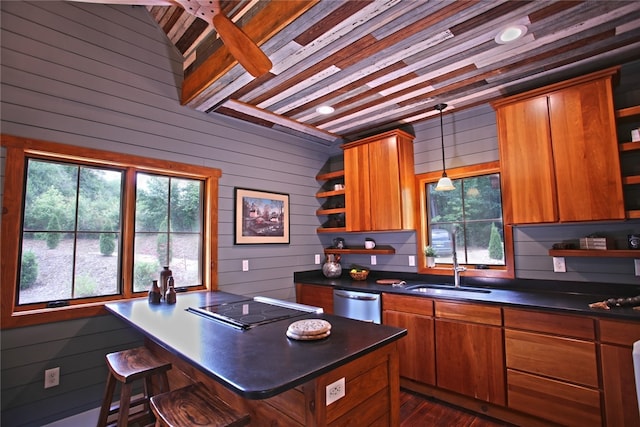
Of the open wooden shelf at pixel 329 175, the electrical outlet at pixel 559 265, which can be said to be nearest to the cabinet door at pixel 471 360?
the electrical outlet at pixel 559 265

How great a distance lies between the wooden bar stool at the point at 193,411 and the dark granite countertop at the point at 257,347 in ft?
0.83

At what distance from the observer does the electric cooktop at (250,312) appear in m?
1.85

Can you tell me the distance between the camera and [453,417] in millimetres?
2482

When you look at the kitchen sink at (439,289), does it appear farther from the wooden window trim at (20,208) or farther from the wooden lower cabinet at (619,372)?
the wooden window trim at (20,208)

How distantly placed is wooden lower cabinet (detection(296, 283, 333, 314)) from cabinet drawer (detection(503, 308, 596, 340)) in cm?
173

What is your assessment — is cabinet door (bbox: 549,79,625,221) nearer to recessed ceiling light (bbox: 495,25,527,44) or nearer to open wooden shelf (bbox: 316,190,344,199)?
recessed ceiling light (bbox: 495,25,527,44)

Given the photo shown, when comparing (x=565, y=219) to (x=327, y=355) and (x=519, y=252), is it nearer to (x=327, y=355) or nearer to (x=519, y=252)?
(x=519, y=252)

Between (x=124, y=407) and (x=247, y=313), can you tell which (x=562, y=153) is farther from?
(x=124, y=407)

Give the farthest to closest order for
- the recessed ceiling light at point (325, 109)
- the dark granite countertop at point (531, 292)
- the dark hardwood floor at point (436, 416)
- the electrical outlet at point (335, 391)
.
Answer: the recessed ceiling light at point (325, 109) < the dark hardwood floor at point (436, 416) < the dark granite countertop at point (531, 292) < the electrical outlet at point (335, 391)

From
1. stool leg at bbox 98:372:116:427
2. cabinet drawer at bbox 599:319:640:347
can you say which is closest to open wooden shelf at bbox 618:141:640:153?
cabinet drawer at bbox 599:319:640:347

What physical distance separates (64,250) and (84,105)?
3.65 ft

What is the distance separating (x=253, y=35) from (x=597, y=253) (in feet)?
9.57

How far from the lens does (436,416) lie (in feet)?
8.19

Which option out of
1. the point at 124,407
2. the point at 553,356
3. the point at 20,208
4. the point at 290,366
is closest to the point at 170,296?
the point at 124,407
